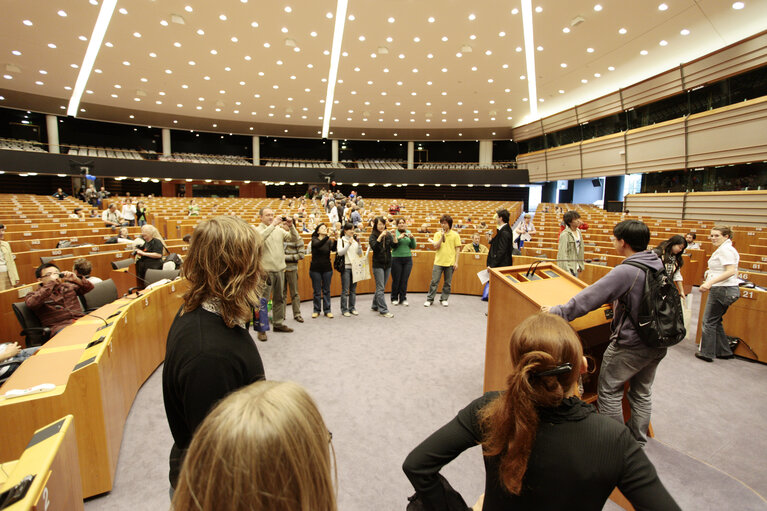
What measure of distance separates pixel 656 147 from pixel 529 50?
669 centimetres

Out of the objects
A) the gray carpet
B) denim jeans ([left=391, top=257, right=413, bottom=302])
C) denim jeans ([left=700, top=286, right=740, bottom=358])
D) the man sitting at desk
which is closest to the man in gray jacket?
the gray carpet

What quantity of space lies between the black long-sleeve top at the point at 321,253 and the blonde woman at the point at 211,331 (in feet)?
13.0

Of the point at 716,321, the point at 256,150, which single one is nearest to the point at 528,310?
the point at 716,321

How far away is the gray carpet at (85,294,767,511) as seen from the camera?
2199 millimetres

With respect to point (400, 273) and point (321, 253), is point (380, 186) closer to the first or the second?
point (400, 273)

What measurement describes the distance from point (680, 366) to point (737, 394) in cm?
55

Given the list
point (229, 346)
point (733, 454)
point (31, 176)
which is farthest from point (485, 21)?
point (31, 176)

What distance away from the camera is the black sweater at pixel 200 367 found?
1.00m

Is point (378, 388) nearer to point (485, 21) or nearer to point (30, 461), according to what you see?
point (30, 461)

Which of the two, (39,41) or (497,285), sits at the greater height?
(39,41)


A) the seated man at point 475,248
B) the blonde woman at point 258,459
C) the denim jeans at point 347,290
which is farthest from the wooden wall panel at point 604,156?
the blonde woman at point 258,459

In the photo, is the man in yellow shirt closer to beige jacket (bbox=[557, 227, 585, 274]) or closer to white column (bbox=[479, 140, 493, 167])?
beige jacket (bbox=[557, 227, 585, 274])

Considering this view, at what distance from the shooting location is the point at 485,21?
1115cm

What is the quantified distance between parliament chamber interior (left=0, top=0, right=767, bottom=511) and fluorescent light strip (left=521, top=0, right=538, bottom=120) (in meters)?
0.11
